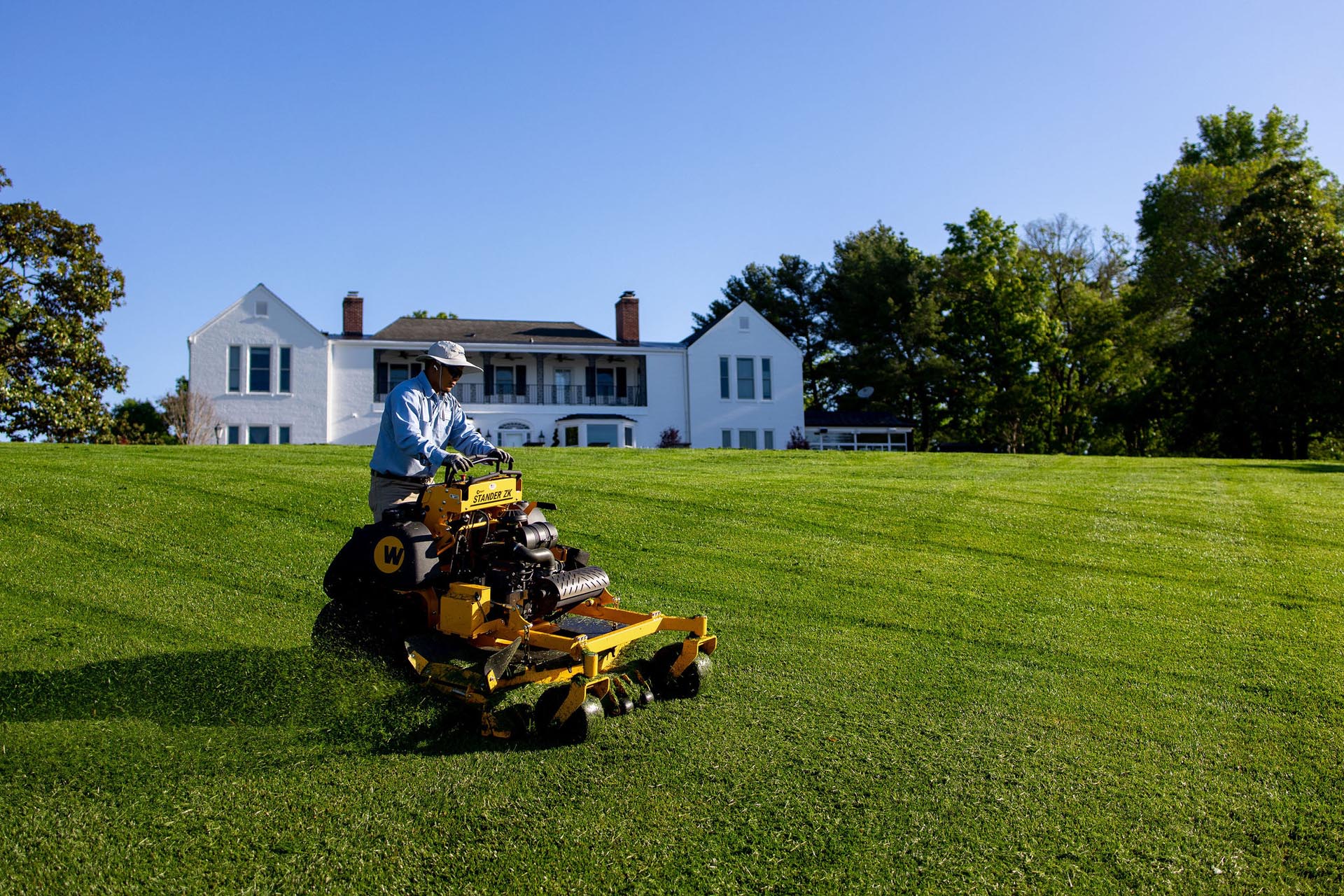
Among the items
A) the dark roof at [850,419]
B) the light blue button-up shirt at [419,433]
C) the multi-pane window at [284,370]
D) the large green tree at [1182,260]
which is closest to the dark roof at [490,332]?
the multi-pane window at [284,370]

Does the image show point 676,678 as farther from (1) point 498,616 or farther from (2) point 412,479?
(2) point 412,479

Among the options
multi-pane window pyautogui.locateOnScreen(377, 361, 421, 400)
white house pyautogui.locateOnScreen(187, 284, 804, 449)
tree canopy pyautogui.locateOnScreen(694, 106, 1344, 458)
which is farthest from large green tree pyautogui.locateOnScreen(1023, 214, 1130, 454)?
multi-pane window pyautogui.locateOnScreen(377, 361, 421, 400)

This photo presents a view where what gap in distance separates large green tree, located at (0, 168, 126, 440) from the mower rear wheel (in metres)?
25.0

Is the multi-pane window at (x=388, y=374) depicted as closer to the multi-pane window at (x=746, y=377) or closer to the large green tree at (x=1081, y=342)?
the multi-pane window at (x=746, y=377)

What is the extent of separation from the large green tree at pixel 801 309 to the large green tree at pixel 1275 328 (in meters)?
20.3

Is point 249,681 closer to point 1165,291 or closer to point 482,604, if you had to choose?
point 482,604

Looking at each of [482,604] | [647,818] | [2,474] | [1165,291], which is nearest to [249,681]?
[482,604]

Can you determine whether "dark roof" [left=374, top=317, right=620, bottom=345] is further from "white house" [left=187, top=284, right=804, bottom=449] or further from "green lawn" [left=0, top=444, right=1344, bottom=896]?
"green lawn" [left=0, top=444, right=1344, bottom=896]

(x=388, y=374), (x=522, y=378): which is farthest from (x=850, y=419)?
(x=388, y=374)

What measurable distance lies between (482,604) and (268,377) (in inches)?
1194

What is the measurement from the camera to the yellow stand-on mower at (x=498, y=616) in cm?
472

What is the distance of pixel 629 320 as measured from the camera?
37312 mm

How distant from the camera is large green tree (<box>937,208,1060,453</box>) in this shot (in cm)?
4056

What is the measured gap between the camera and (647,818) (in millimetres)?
3910
